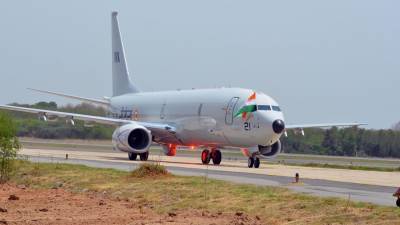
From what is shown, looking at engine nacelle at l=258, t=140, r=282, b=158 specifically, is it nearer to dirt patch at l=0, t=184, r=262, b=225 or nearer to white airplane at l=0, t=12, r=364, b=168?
white airplane at l=0, t=12, r=364, b=168

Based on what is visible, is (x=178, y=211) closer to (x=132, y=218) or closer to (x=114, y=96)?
(x=132, y=218)

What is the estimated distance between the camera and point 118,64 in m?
64.9

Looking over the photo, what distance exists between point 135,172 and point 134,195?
4.69 meters

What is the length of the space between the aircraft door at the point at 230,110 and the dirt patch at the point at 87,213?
18.5 metres

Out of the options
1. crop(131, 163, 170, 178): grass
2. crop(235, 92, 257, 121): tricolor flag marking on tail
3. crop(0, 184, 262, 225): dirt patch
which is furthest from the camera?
crop(235, 92, 257, 121): tricolor flag marking on tail

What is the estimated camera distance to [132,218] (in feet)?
65.7

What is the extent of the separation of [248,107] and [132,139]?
328 inches

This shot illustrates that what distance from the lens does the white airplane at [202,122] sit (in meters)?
43.1

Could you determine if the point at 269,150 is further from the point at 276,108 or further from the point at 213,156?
the point at 213,156

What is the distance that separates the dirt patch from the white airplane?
1733cm

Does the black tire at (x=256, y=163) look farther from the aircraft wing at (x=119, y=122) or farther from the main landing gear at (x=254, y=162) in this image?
the aircraft wing at (x=119, y=122)

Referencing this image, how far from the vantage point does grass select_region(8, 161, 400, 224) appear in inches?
747

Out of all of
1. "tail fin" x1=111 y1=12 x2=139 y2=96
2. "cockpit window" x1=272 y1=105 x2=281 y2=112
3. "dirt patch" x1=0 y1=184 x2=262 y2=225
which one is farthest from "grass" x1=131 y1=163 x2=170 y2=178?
"tail fin" x1=111 y1=12 x2=139 y2=96

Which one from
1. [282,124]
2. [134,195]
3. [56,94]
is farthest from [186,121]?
[134,195]
